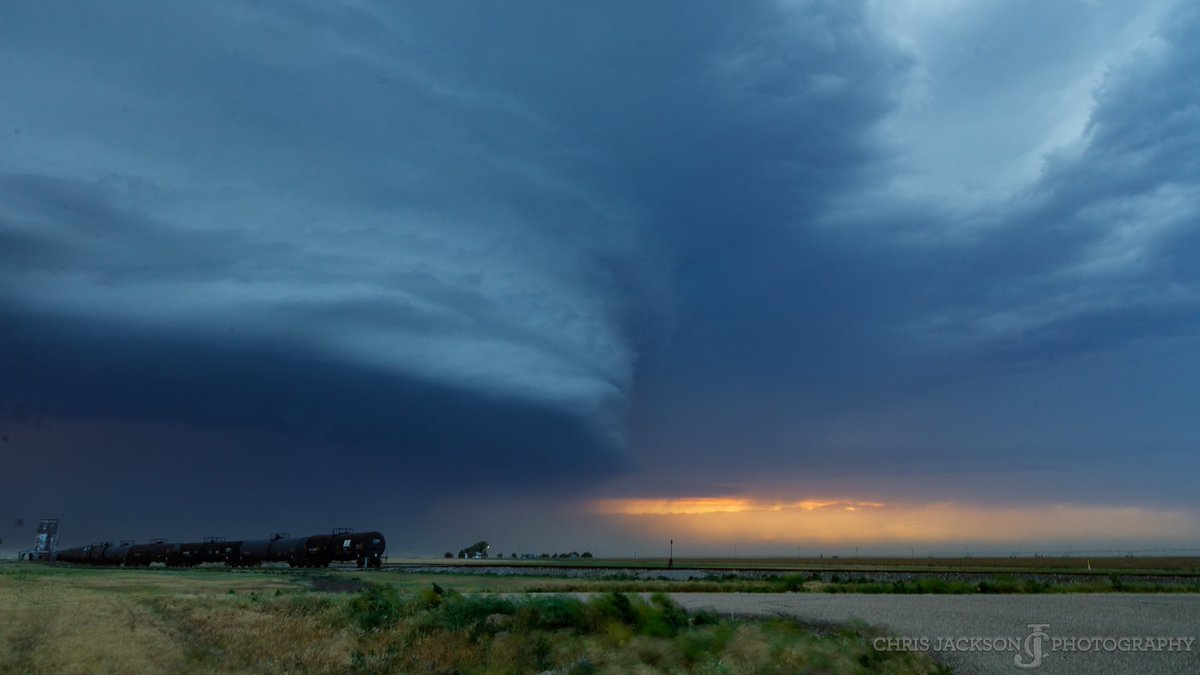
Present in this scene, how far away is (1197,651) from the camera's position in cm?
1894

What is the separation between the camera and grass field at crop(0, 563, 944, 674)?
19172mm

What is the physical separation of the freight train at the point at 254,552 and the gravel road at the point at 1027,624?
74725mm

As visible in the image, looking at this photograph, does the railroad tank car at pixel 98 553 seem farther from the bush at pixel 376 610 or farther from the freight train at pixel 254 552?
the bush at pixel 376 610

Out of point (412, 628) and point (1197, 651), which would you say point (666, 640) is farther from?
point (1197, 651)

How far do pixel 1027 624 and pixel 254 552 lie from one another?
109 meters

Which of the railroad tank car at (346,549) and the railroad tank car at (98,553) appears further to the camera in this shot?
the railroad tank car at (98,553)

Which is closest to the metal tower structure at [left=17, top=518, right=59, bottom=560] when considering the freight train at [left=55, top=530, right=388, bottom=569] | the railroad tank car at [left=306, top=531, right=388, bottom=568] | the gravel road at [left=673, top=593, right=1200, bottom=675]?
the freight train at [left=55, top=530, right=388, bottom=569]

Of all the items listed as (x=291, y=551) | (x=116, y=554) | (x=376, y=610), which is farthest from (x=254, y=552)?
(x=376, y=610)

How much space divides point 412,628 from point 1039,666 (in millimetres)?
18920

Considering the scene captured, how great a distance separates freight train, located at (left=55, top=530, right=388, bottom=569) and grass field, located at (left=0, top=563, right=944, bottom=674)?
67.0 m

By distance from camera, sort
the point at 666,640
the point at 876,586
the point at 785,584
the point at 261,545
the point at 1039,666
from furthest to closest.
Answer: the point at 261,545, the point at 785,584, the point at 876,586, the point at 666,640, the point at 1039,666

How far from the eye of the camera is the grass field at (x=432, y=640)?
19.2m

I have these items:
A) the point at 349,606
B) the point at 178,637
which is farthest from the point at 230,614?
the point at 349,606

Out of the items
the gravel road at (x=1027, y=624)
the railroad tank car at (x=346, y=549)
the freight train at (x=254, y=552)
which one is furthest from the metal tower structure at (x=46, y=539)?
the gravel road at (x=1027, y=624)
